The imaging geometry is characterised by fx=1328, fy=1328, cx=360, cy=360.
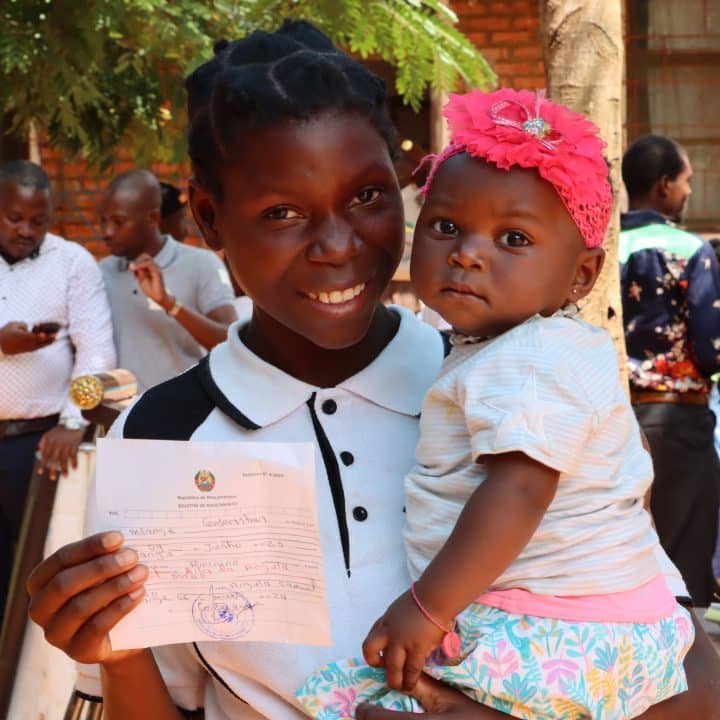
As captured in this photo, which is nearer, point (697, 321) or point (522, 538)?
point (522, 538)

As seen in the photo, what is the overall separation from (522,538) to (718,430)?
4900mm

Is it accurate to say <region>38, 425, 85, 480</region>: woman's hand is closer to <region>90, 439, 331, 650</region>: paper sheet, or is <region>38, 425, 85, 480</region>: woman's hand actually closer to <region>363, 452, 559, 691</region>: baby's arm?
<region>90, 439, 331, 650</region>: paper sheet

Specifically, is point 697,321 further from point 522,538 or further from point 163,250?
point 522,538

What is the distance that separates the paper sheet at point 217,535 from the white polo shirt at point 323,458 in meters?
0.17

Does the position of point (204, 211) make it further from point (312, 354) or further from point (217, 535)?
point (217, 535)

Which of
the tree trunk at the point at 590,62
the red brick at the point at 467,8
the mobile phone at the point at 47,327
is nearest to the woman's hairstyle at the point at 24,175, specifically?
the mobile phone at the point at 47,327

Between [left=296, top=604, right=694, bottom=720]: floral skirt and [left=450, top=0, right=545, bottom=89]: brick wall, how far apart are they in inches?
300

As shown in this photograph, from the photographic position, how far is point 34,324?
5.65 meters

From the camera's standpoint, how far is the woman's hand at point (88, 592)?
169cm

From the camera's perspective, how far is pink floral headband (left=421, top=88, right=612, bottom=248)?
1.87 m

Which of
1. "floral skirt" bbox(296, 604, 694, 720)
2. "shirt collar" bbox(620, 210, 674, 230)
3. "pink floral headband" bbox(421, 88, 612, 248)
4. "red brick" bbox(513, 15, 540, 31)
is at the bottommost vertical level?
"floral skirt" bbox(296, 604, 694, 720)

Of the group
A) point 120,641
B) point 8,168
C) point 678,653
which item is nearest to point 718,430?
point 8,168

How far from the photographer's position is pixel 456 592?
1716 millimetres

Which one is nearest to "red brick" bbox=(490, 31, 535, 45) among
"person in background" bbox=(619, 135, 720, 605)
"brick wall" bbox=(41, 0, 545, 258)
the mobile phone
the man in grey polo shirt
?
"brick wall" bbox=(41, 0, 545, 258)
